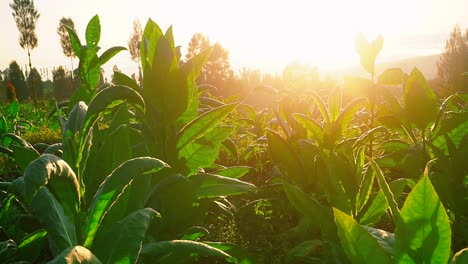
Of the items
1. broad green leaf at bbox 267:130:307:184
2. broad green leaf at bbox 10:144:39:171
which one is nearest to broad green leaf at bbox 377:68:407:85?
broad green leaf at bbox 267:130:307:184

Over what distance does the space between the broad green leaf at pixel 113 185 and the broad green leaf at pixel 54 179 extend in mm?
69

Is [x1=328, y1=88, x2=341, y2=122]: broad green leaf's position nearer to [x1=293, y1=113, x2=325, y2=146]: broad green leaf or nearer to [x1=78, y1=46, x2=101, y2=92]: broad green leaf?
[x1=293, y1=113, x2=325, y2=146]: broad green leaf

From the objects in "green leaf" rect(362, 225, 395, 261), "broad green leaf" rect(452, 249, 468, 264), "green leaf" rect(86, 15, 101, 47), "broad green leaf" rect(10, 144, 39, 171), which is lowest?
"green leaf" rect(362, 225, 395, 261)

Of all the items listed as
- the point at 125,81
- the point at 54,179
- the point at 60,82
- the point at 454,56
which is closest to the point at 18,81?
the point at 60,82

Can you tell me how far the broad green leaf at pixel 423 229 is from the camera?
1.00m

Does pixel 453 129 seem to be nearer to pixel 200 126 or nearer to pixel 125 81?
pixel 200 126

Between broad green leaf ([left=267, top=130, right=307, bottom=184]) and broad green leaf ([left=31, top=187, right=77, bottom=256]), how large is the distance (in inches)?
68.5

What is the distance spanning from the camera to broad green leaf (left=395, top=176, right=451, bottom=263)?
1.00m

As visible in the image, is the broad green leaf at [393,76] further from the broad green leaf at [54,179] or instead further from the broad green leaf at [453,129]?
the broad green leaf at [54,179]

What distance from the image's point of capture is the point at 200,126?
2330 millimetres

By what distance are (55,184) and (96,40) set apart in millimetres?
1878

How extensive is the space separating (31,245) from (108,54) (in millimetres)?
1361

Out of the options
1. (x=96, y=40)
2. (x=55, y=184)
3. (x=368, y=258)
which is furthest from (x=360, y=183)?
(x=96, y=40)

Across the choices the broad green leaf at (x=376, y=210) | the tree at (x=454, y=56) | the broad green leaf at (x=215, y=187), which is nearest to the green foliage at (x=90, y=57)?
the broad green leaf at (x=215, y=187)
